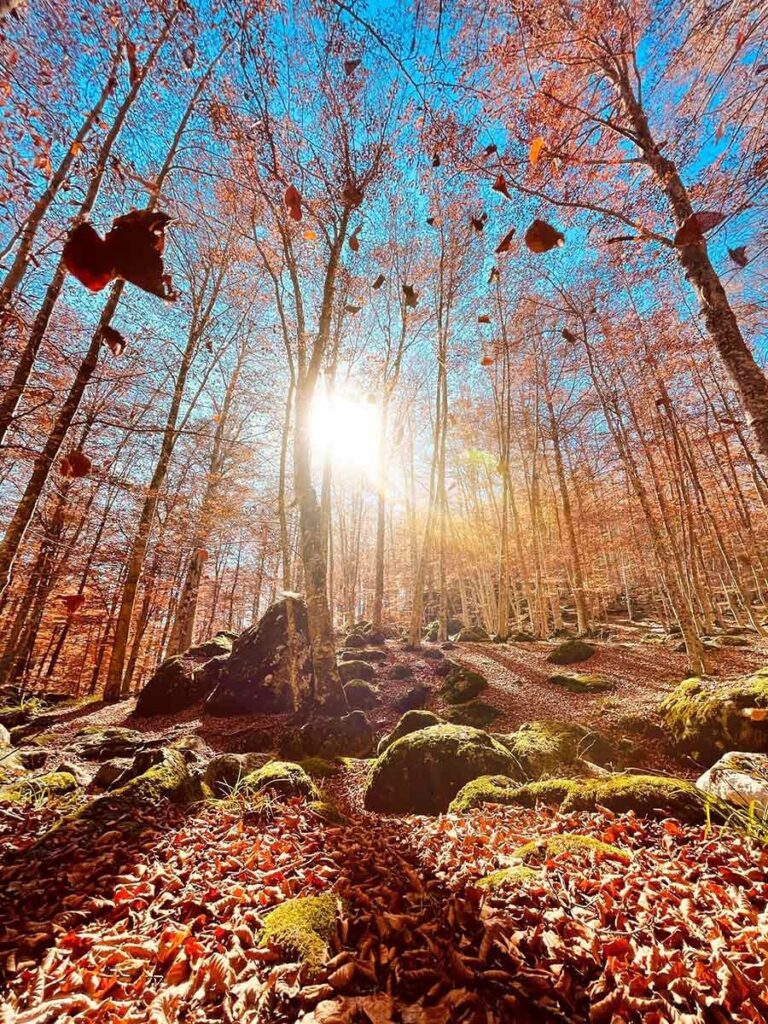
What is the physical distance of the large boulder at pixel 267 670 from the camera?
7.43 m

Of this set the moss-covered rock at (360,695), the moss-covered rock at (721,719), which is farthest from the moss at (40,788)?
the moss-covered rock at (721,719)

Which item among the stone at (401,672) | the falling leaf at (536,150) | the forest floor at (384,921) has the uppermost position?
the falling leaf at (536,150)

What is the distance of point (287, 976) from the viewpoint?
168cm

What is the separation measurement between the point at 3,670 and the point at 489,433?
65.0 ft

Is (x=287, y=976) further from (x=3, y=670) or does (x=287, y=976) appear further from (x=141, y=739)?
(x=3, y=670)

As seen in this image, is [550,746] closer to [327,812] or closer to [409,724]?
[409,724]

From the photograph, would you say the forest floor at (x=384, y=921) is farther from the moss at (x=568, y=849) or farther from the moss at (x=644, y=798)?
the moss at (x=644, y=798)

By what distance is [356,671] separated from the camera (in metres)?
9.60

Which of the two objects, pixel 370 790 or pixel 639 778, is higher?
pixel 639 778

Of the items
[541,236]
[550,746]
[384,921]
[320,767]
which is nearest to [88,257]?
[541,236]

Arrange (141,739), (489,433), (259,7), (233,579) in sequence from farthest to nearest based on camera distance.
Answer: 1. (233,579)
2. (489,433)
3. (141,739)
4. (259,7)

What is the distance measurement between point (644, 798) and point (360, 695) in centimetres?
582

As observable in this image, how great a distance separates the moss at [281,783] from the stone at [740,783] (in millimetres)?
3640

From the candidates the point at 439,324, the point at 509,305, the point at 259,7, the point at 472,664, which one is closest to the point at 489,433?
the point at 509,305
